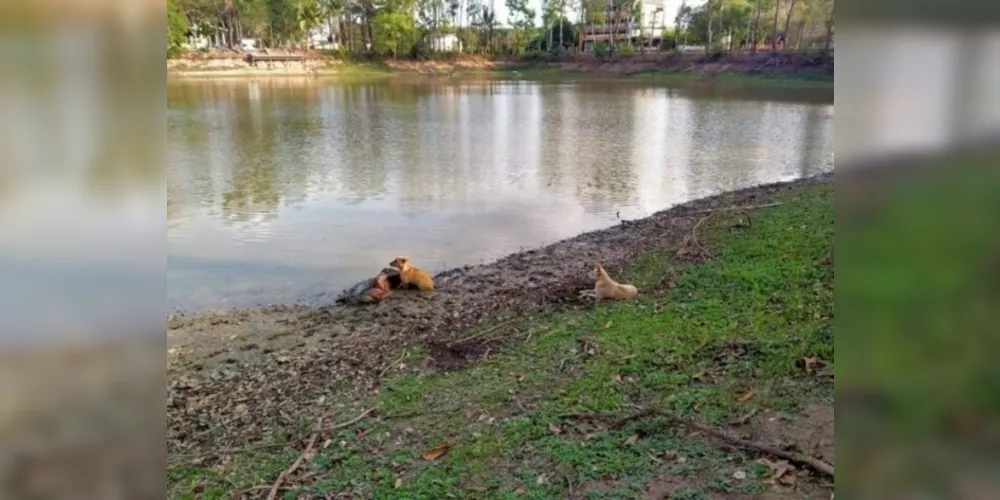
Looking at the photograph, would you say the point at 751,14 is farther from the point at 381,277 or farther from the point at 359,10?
the point at 381,277

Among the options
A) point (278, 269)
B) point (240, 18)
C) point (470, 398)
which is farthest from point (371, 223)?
point (240, 18)

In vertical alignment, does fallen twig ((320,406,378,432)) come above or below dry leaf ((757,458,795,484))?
below

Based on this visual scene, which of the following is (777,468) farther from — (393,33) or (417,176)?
(393,33)

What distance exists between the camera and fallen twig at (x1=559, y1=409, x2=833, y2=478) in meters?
2.84

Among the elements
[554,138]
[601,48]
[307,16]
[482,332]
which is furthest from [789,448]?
[307,16]

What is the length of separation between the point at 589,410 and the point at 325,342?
2.60 metres

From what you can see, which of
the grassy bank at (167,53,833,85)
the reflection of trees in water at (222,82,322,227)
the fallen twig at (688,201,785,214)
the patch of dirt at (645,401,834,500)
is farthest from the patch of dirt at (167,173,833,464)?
the grassy bank at (167,53,833,85)

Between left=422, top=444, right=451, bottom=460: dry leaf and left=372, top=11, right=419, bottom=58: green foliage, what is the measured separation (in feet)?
188

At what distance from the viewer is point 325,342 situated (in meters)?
5.50

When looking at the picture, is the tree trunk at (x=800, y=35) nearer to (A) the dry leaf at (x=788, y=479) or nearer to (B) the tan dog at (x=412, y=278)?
(B) the tan dog at (x=412, y=278)

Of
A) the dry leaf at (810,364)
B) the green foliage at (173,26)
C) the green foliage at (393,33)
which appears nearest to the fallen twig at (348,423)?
the green foliage at (173,26)

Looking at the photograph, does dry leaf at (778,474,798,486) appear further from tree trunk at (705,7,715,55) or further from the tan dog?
tree trunk at (705,7,715,55)

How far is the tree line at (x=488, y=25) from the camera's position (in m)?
45.2

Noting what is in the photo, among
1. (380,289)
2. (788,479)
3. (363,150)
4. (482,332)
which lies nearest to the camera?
(788,479)
